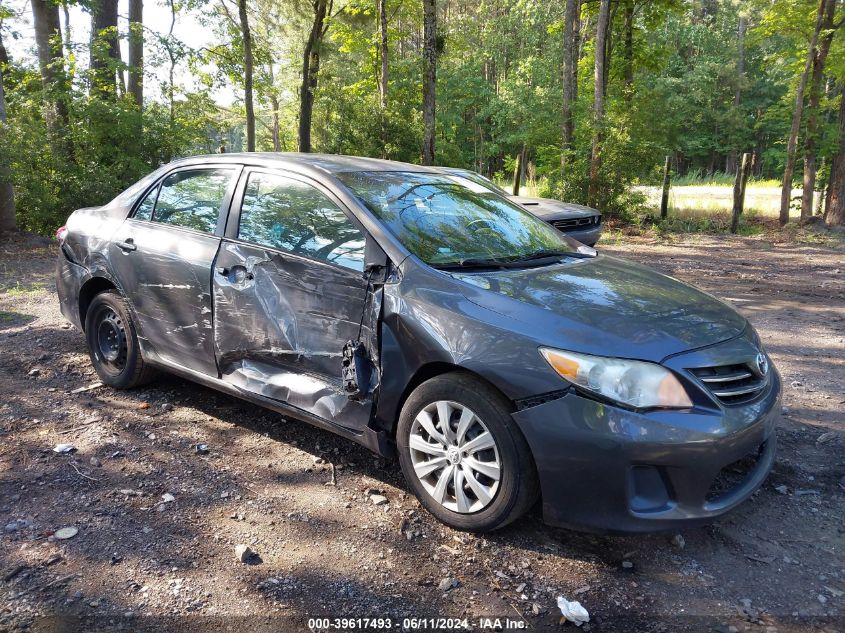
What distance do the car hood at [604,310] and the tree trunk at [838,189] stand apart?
551 inches

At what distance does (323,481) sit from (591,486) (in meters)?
1.53

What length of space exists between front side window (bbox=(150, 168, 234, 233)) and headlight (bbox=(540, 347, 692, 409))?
2.41 m

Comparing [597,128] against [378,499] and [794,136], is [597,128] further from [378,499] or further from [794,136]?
[378,499]

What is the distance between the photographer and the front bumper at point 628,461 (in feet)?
8.11

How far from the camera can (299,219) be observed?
3533 millimetres

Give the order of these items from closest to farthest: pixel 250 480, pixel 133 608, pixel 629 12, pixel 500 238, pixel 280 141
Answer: pixel 133 608
pixel 250 480
pixel 500 238
pixel 629 12
pixel 280 141

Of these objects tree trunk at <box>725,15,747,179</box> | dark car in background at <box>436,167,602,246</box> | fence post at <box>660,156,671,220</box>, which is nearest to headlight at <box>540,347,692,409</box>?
dark car in background at <box>436,167,602,246</box>

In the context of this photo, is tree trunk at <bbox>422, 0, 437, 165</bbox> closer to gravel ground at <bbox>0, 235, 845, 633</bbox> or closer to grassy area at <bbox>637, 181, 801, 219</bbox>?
grassy area at <bbox>637, 181, 801, 219</bbox>

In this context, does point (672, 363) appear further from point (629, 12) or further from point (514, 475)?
point (629, 12)

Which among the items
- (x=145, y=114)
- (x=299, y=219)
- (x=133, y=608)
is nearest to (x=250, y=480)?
(x=133, y=608)

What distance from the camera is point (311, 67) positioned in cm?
2534

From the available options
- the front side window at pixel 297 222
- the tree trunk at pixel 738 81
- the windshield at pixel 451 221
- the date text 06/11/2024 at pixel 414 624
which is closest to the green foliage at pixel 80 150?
the front side window at pixel 297 222

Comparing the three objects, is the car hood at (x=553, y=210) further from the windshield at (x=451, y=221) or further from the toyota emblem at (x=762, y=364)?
the toyota emblem at (x=762, y=364)

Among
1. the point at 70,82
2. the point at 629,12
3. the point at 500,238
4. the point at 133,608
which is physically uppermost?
the point at 629,12
